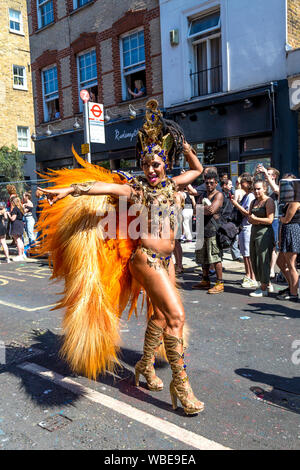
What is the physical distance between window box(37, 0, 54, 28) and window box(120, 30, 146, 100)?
4913mm

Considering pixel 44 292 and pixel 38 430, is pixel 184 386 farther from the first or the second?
pixel 44 292

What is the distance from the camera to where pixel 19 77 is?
2430 centimetres

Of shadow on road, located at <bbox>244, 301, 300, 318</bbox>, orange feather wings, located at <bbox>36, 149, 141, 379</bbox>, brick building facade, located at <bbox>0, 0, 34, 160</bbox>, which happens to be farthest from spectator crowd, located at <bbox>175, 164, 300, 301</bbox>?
brick building facade, located at <bbox>0, 0, 34, 160</bbox>

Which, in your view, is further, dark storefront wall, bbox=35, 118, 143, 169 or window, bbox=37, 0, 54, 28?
window, bbox=37, 0, 54, 28

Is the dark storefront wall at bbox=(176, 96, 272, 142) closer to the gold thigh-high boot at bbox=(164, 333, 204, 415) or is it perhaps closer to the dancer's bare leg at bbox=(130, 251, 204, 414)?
the dancer's bare leg at bbox=(130, 251, 204, 414)

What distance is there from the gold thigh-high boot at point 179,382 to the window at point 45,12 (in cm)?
1731

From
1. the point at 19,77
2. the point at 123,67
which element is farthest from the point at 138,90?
the point at 19,77

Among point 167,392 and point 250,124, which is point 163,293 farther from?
point 250,124

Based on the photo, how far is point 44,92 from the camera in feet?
58.9

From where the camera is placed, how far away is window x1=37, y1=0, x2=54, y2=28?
1691cm

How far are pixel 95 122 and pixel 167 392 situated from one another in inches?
300


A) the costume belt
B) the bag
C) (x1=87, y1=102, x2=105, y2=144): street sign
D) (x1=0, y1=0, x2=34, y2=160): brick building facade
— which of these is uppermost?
(x1=0, y1=0, x2=34, y2=160): brick building facade
